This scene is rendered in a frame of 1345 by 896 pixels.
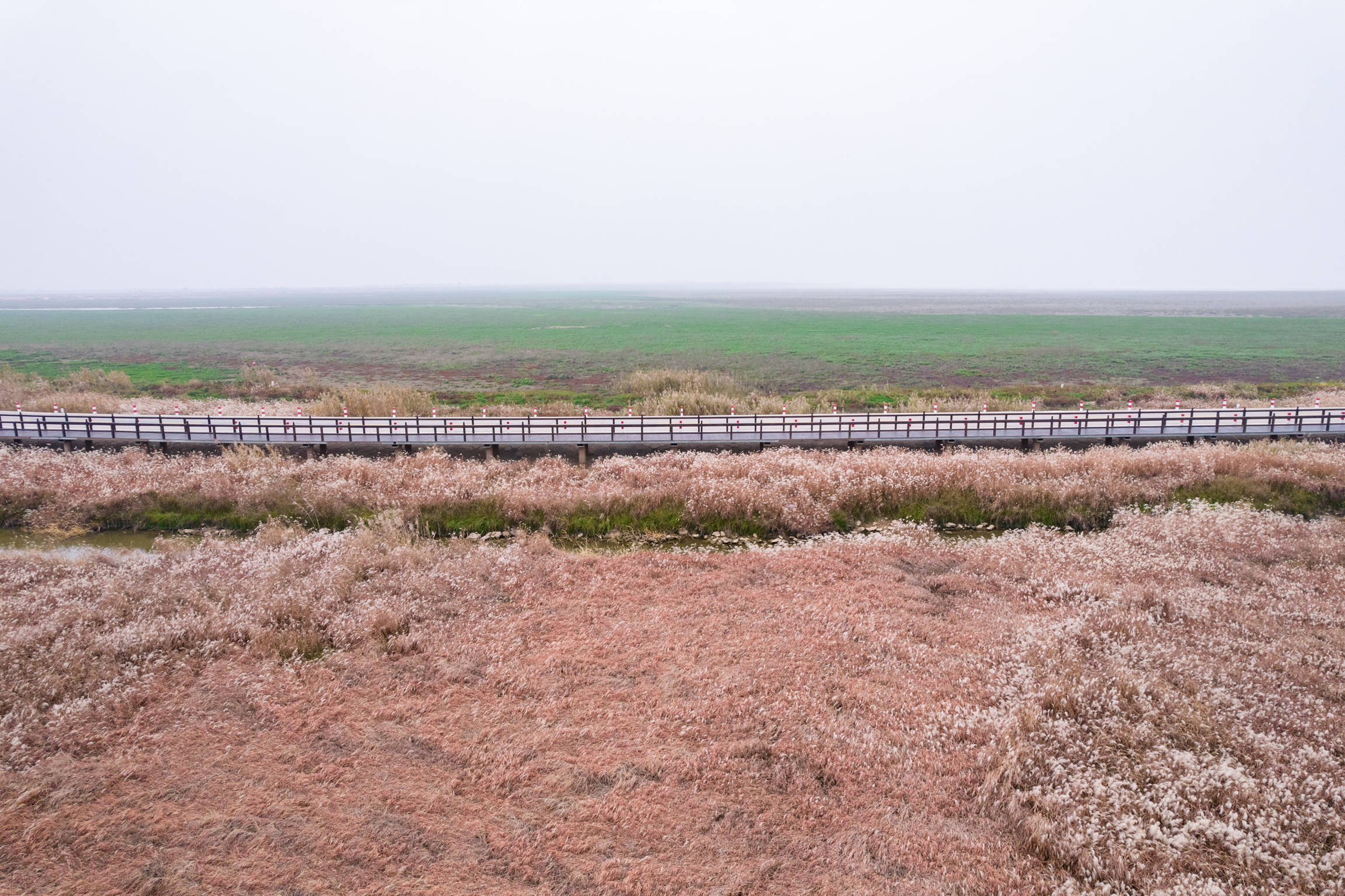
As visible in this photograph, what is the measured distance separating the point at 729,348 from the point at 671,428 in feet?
179

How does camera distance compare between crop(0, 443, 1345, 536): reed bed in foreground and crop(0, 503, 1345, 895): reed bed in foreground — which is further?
crop(0, 443, 1345, 536): reed bed in foreground

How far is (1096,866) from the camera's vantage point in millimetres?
8422

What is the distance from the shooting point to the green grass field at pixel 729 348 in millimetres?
59594

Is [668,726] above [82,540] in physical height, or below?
below

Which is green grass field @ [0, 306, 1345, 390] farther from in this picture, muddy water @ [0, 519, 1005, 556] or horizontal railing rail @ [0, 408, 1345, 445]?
muddy water @ [0, 519, 1005, 556]

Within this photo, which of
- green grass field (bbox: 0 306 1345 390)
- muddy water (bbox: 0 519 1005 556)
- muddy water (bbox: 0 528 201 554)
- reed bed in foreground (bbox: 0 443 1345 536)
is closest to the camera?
muddy water (bbox: 0 528 201 554)

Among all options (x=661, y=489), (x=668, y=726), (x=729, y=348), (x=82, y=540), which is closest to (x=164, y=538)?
(x=82, y=540)

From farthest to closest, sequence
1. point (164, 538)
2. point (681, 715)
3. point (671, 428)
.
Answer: point (671, 428) → point (164, 538) → point (681, 715)

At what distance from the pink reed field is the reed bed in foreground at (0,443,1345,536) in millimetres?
2319

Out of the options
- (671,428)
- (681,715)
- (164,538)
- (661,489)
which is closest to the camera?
(681,715)

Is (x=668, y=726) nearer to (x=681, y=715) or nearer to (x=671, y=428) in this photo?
(x=681, y=715)

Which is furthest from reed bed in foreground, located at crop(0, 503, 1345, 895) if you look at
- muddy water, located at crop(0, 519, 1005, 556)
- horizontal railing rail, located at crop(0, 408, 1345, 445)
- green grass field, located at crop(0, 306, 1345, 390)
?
green grass field, located at crop(0, 306, 1345, 390)

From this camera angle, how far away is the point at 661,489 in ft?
77.8

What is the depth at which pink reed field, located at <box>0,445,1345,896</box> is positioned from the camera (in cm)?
877
